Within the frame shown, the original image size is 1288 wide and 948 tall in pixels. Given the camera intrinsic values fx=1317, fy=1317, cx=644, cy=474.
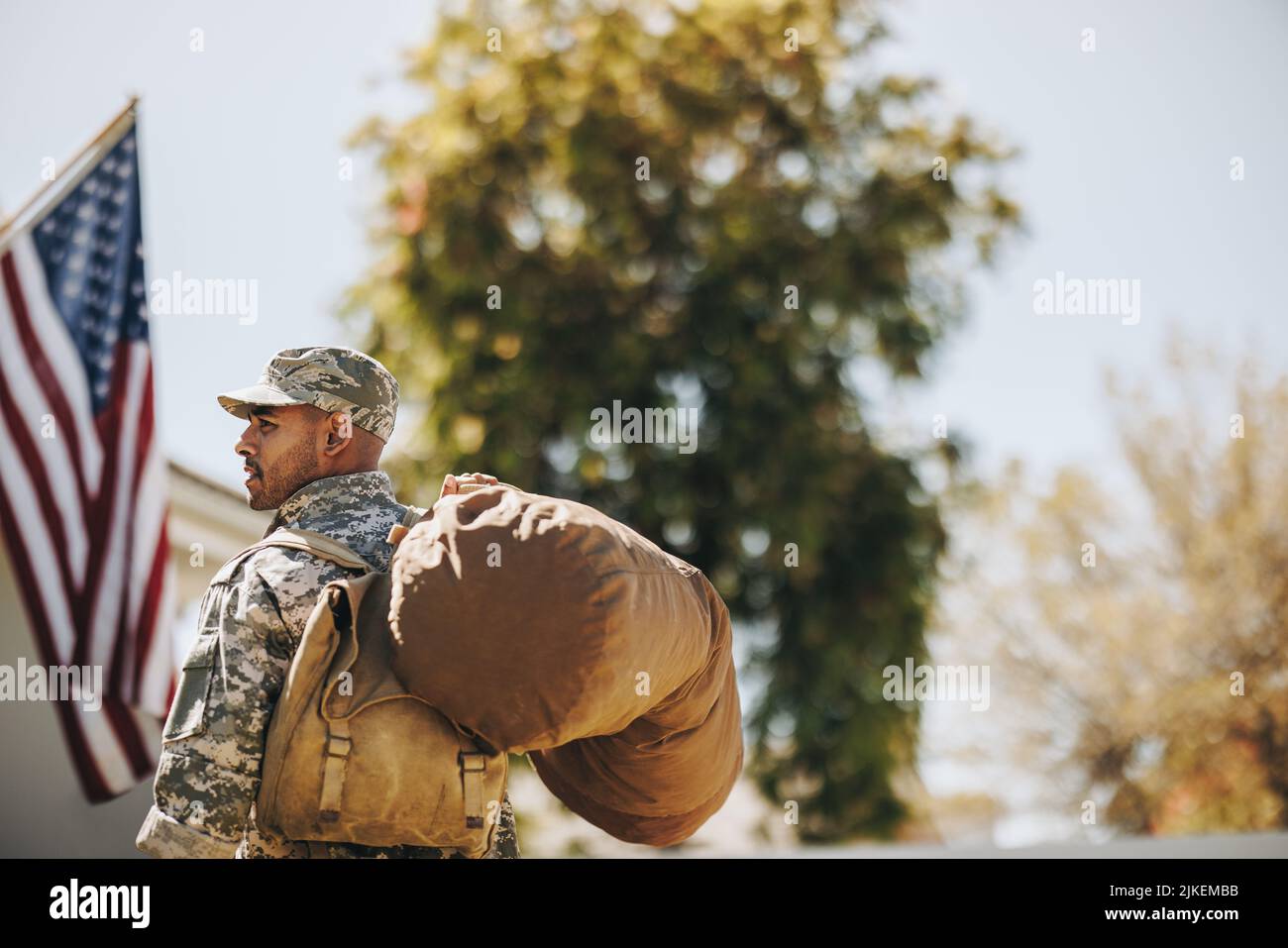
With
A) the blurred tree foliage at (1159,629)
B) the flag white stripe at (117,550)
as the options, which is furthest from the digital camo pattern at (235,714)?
the blurred tree foliage at (1159,629)

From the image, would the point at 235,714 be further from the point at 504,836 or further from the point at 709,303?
the point at 709,303

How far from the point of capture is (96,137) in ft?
21.5

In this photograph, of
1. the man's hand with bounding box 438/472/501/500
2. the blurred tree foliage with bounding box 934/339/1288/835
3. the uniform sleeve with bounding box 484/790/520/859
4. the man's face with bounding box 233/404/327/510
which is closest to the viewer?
the man's hand with bounding box 438/472/501/500

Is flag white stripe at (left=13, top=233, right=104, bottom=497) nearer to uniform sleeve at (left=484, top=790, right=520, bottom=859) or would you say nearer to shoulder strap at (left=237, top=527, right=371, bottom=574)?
shoulder strap at (left=237, top=527, right=371, bottom=574)

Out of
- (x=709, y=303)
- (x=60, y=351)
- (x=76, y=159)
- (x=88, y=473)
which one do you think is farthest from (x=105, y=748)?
(x=709, y=303)

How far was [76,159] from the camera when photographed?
646 cm

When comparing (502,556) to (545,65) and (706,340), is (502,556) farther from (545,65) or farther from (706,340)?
(545,65)

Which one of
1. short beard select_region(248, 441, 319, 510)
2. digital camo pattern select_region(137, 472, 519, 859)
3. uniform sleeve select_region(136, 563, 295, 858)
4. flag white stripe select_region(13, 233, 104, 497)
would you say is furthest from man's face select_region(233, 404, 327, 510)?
flag white stripe select_region(13, 233, 104, 497)

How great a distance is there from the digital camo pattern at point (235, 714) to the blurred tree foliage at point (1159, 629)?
16.1 m

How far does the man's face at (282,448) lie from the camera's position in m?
2.99

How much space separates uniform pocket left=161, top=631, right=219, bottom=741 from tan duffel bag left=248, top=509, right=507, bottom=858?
0.46ft

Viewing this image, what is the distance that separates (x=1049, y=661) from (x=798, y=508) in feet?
33.1

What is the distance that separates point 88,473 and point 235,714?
386 cm

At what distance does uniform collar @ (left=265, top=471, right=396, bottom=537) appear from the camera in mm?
2939
